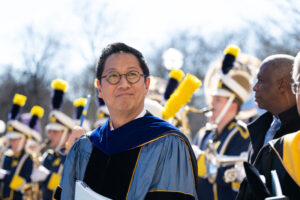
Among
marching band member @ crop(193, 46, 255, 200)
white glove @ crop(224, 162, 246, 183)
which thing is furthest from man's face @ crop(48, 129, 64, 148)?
white glove @ crop(224, 162, 246, 183)

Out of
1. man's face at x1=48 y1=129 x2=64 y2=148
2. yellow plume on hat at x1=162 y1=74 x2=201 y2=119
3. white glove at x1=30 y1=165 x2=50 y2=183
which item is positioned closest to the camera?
yellow plume on hat at x1=162 y1=74 x2=201 y2=119

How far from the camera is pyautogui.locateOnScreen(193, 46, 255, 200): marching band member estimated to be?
5.21 metres

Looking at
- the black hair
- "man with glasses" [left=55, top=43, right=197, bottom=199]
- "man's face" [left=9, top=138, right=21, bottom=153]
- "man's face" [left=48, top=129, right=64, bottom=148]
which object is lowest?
"man's face" [left=9, top=138, right=21, bottom=153]

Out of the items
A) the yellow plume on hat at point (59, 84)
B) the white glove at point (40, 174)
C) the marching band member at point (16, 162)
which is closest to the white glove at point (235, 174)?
the yellow plume on hat at point (59, 84)

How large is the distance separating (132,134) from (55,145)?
6.21m

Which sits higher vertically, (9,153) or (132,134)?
(132,134)

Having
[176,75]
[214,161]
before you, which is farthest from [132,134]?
[176,75]

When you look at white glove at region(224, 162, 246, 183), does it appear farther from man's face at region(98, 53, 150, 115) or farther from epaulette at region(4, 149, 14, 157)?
epaulette at region(4, 149, 14, 157)

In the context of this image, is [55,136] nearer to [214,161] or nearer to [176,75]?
[176,75]

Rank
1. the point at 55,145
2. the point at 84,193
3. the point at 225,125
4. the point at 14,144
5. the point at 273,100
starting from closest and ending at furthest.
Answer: the point at 84,193, the point at 273,100, the point at 225,125, the point at 55,145, the point at 14,144

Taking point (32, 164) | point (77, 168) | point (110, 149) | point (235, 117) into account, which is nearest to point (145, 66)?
point (110, 149)

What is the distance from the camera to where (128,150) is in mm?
2738

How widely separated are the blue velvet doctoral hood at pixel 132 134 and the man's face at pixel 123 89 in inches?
4.0

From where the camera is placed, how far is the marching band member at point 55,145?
774cm
